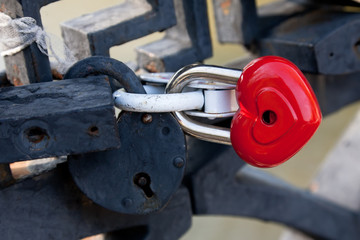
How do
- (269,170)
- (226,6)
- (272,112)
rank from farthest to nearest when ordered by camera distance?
(269,170), (226,6), (272,112)

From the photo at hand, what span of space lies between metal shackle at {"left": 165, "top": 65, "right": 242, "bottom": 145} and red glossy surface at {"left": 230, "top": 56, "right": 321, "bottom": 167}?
0.05 feet

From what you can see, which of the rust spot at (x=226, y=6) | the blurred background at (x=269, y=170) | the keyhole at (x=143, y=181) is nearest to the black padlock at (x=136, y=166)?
the keyhole at (x=143, y=181)

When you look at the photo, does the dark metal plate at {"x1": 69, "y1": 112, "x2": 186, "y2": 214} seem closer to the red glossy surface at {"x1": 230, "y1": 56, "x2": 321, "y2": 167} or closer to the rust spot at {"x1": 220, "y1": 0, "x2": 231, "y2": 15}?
the red glossy surface at {"x1": 230, "y1": 56, "x2": 321, "y2": 167}

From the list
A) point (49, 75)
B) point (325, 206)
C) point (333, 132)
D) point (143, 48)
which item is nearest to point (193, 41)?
point (143, 48)

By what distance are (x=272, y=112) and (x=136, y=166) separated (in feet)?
0.39

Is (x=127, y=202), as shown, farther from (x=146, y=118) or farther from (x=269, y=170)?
(x=269, y=170)

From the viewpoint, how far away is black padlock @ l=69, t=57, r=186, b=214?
43cm

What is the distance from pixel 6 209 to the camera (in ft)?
1.45

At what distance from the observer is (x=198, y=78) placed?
1.39 ft

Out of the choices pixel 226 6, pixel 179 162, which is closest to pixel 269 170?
pixel 226 6

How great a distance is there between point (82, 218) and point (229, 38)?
1.29 ft

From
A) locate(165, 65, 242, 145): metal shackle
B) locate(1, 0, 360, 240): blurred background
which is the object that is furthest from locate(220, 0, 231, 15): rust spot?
locate(165, 65, 242, 145): metal shackle

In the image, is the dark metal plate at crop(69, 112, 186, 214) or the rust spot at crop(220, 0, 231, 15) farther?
the rust spot at crop(220, 0, 231, 15)

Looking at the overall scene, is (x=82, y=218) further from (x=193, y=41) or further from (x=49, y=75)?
(x=193, y=41)
